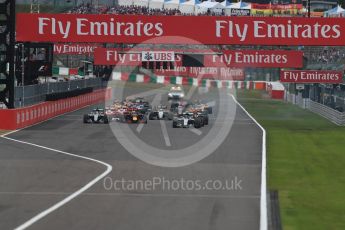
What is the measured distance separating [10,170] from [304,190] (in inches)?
354

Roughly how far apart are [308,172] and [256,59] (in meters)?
25.3

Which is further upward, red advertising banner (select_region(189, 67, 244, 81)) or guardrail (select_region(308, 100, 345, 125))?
red advertising banner (select_region(189, 67, 244, 81))

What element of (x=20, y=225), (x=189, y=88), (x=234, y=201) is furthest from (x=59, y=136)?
(x=189, y=88)

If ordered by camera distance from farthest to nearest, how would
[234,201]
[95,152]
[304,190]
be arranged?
1. [95,152]
2. [304,190]
3. [234,201]

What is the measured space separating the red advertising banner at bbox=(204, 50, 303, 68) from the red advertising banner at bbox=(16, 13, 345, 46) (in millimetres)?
9614

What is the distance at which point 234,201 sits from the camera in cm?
1897

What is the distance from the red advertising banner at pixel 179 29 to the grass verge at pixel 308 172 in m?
5.14

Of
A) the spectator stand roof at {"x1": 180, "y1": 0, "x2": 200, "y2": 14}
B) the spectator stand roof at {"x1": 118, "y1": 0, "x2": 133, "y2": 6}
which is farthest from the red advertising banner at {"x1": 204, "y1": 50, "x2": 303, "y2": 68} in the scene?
the spectator stand roof at {"x1": 118, "y1": 0, "x2": 133, "y2": 6}

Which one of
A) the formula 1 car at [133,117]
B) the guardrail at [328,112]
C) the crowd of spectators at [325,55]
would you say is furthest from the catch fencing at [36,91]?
the crowd of spectators at [325,55]

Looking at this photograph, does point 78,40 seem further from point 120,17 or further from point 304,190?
point 304,190

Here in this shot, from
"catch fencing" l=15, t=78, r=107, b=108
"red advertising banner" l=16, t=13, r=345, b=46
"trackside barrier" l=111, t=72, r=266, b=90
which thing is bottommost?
"trackside barrier" l=111, t=72, r=266, b=90

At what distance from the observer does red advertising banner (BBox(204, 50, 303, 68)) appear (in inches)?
1986

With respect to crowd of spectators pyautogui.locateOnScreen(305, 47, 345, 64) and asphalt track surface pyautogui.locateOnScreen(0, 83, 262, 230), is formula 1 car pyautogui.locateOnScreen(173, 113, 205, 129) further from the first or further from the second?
crowd of spectators pyautogui.locateOnScreen(305, 47, 345, 64)

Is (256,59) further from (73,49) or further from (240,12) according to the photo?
(240,12)
